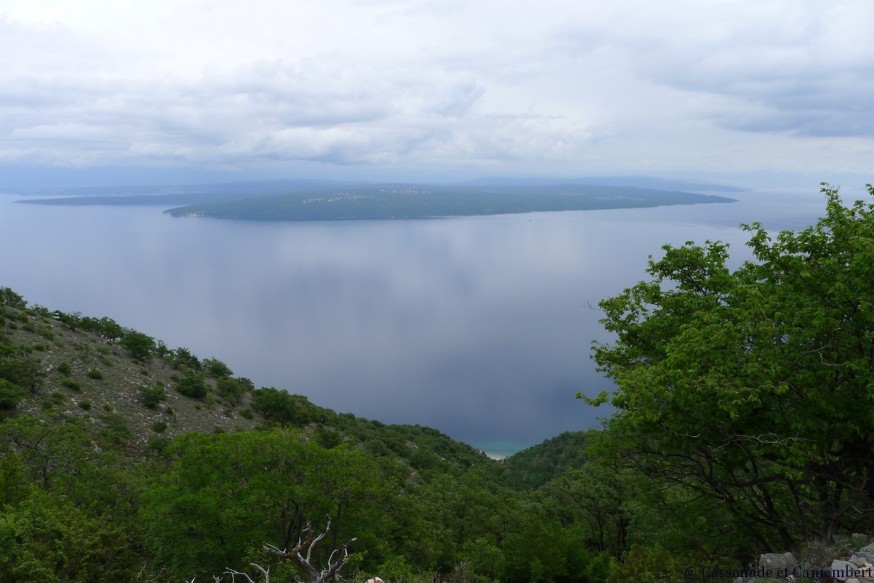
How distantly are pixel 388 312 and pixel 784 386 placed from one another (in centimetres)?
9854

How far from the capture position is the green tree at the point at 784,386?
8969mm

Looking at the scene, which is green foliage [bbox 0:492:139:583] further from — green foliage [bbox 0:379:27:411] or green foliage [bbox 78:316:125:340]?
green foliage [bbox 78:316:125:340]

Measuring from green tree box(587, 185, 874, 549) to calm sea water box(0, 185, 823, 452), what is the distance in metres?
19.8

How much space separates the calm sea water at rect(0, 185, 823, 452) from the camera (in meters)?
66.4

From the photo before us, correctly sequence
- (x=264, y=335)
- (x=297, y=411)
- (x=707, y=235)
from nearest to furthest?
(x=297, y=411), (x=264, y=335), (x=707, y=235)

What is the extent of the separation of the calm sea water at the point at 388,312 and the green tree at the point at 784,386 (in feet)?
64.8

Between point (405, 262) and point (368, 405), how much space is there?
96866mm

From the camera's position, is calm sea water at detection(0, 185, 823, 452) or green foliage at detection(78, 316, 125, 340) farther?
calm sea water at detection(0, 185, 823, 452)

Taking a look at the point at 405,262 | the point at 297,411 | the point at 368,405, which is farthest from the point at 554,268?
the point at 297,411

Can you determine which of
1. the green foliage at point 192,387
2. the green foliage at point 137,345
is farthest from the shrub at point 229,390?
the green foliage at point 137,345

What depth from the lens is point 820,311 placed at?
902 cm

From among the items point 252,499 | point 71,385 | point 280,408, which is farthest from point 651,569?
point 280,408

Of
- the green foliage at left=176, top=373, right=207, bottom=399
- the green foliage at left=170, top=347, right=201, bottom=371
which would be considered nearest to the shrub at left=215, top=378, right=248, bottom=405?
the green foliage at left=176, top=373, right=207, bottom=399

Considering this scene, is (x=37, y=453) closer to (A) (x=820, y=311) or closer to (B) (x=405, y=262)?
(A) (x=820, y=311)
